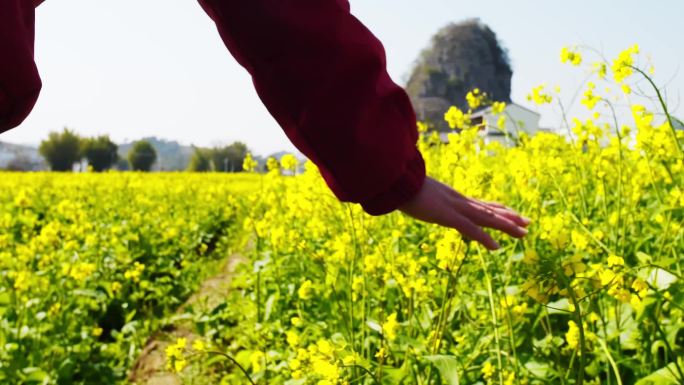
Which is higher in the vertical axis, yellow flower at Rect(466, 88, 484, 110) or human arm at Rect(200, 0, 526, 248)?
yellow flower at Rect(466, 88, 484, 110)

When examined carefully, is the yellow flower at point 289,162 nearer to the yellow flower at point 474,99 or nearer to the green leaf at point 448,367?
the yellow flower at point 474,99

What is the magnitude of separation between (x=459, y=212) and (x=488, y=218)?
0.05 meters

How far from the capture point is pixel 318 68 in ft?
3.01

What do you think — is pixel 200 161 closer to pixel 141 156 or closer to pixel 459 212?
pixel 141 156

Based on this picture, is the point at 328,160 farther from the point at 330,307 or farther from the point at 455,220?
the point at 330,307

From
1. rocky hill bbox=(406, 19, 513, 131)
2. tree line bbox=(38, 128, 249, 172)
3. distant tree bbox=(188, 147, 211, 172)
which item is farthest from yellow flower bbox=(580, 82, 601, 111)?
rocky hill bbox=(406, 19, 513, 131)

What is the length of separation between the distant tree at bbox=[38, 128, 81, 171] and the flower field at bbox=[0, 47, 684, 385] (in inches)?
2976

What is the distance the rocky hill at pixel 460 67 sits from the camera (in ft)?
301

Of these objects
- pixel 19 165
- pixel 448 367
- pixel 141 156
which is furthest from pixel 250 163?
pixel 141 156

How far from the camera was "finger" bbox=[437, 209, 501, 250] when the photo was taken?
39.4 inches

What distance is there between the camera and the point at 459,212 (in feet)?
3.38

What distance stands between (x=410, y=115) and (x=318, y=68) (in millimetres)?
139

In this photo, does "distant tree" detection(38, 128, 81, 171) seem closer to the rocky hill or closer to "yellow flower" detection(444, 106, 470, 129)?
the rocky hill

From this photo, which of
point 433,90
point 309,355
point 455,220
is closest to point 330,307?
point 309,355
